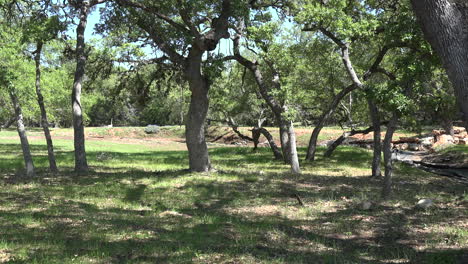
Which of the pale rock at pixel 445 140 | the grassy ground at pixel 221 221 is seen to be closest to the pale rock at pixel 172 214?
the grassy ground at pixel 221 221

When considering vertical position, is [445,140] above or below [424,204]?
above

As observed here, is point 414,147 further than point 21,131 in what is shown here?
Yes

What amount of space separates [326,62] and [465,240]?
15868mm

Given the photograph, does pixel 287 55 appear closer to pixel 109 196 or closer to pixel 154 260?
pixel 109 196

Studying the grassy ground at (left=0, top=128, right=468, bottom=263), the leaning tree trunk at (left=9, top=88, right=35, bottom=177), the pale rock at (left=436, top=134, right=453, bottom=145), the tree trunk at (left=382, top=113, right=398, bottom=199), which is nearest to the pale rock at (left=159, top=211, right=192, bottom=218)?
the grassy ground at (left=0, top=128, right=468, bottom=263)

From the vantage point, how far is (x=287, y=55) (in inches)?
694

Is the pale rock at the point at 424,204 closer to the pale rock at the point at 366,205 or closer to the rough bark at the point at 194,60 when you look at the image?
the pale rock at the point at 366,205

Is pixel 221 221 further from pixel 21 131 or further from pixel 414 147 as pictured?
pixel 414 147

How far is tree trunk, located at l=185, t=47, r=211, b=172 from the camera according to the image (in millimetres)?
15141

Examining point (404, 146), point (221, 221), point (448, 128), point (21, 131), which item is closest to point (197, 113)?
point (21, 131)

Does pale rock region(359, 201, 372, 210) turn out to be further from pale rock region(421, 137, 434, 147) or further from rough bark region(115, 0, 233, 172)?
pale rock region(421, 137, 434, 147)

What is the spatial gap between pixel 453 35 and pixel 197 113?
11746 mm

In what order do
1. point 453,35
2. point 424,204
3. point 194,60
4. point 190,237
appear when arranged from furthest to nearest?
point 194,60 < point 424,204 < point 190,237 < point 453,35

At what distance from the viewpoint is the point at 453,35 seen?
14.3 ft
